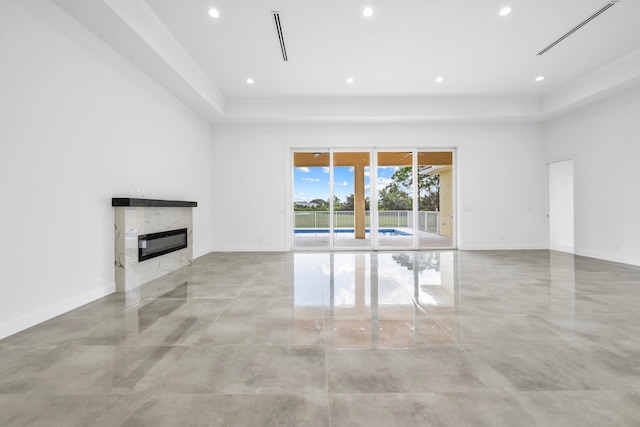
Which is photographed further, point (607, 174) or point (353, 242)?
point (353, 242)

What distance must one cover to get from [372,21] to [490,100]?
4.39 metres

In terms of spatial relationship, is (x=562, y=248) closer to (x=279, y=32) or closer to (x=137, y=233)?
(x=279, y=32)

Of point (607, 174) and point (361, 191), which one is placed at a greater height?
point (607, 174)

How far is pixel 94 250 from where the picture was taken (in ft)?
12.0

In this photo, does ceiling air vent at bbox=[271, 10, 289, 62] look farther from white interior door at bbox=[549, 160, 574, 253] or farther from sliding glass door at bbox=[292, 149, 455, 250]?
white interior door at bbox=[549, 160, 574, 253]

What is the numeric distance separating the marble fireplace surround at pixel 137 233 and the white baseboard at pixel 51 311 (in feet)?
0.79

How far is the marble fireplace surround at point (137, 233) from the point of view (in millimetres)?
4012

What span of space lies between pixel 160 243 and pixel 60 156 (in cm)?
206

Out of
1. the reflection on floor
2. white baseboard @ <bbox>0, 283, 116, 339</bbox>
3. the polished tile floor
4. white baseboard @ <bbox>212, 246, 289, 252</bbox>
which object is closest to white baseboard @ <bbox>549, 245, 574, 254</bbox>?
the reflection on floor

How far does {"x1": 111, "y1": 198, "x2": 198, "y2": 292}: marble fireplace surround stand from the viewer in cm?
401

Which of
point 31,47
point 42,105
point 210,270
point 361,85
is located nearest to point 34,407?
point 42,105

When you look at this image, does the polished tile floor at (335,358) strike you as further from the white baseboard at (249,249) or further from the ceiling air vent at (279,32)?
the ceiling air vent at (279,32)

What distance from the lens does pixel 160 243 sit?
4.91 m

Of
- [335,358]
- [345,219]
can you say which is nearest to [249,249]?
[345,219]
